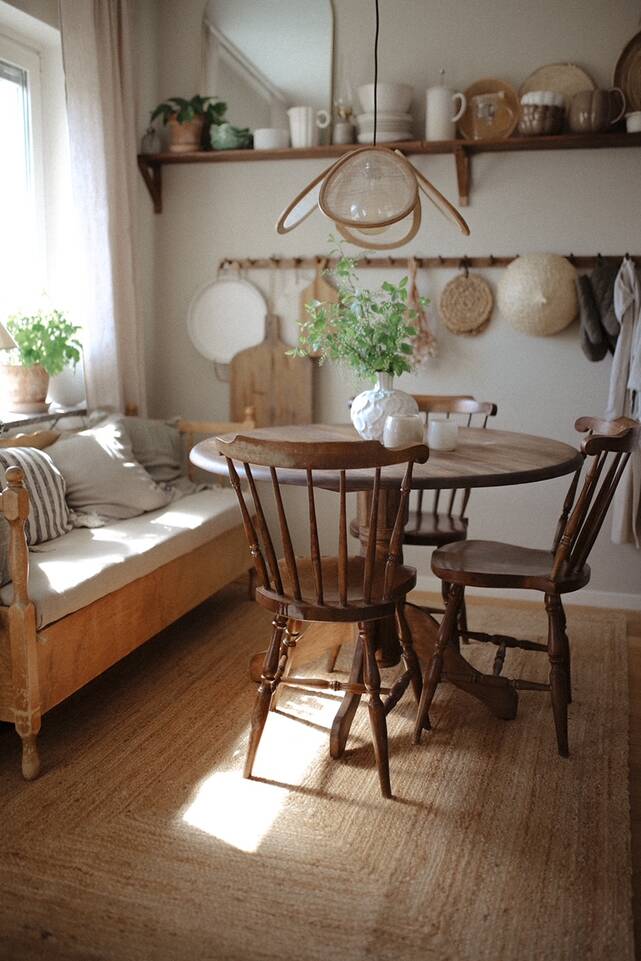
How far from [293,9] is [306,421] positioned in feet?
5.65

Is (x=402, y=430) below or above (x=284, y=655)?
above

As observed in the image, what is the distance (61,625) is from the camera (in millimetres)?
2516

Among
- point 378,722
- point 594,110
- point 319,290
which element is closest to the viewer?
point 378,722

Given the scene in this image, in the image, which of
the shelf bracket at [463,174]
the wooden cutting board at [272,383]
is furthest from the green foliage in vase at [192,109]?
the shelf bracket at [463,174]

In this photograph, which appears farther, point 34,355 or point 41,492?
point 34,355

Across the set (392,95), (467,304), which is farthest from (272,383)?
(392,95)

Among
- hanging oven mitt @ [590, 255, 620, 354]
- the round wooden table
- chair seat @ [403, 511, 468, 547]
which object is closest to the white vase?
the round wooden table

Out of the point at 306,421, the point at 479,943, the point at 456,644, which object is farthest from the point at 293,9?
the point at 479,943

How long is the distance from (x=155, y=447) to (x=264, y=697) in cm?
159

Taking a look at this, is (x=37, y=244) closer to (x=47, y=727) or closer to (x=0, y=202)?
(x=0, y=202)

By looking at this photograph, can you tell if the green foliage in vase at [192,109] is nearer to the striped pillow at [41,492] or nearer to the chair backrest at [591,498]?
the striped pillow at [41,492]

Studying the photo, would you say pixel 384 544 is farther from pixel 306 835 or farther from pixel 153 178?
pixel 153 178

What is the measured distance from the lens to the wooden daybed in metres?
2.36

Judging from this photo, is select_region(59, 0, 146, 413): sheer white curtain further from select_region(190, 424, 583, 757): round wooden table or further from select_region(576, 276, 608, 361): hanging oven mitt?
select_region(576, 276, 608, 361): hanging oven mitt
